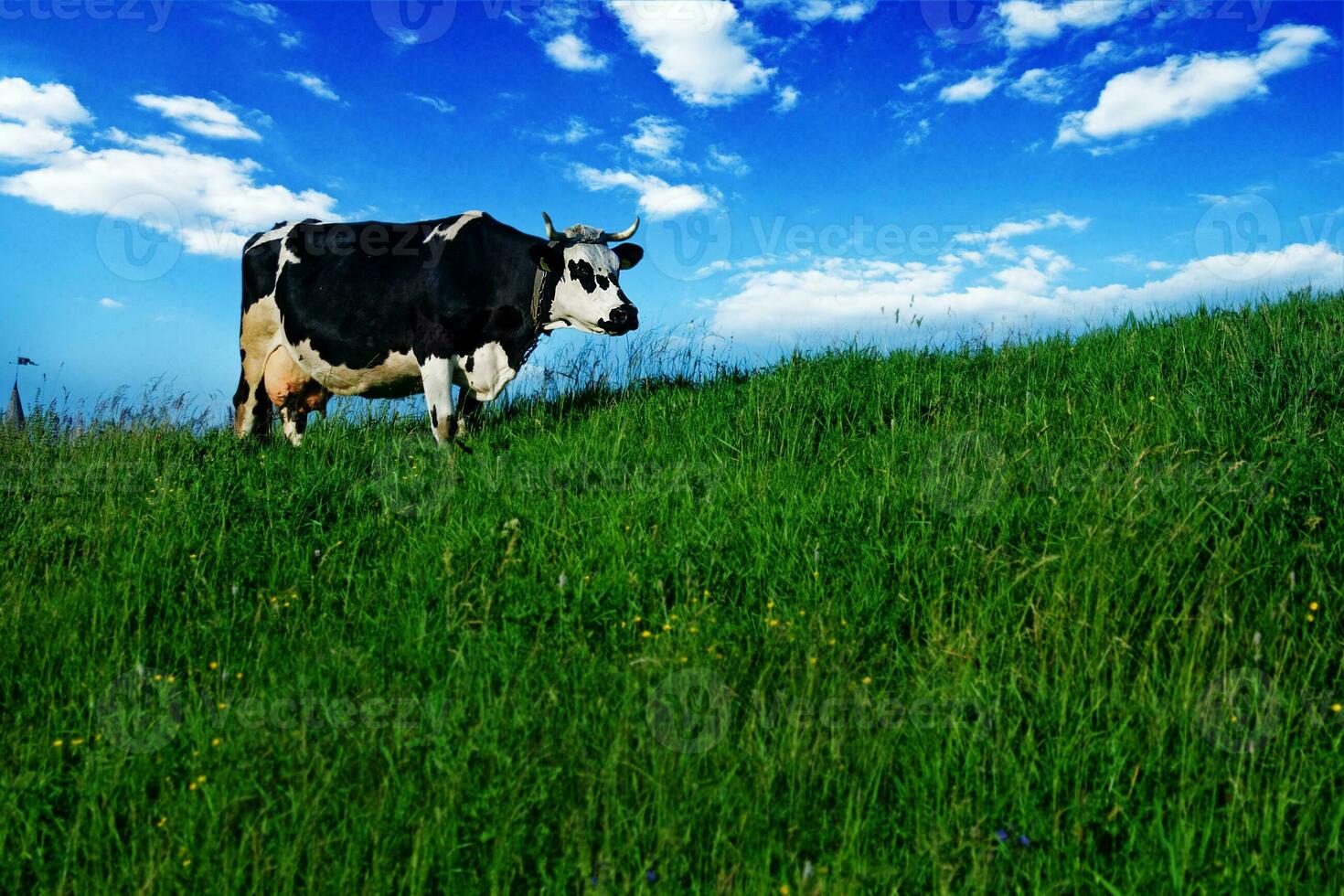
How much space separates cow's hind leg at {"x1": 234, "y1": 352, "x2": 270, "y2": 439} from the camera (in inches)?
384

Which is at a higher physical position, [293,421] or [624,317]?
[624,317]

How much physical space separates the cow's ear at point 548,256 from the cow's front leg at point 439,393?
1.27m

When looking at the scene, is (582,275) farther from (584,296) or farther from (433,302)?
(433,302)

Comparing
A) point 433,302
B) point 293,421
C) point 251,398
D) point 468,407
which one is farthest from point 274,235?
point 468,407

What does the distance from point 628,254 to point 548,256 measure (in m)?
1.41

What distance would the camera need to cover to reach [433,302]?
27.8ft

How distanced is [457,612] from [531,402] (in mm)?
5185

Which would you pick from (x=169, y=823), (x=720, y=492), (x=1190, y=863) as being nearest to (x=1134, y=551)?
(x=1190, y=863)

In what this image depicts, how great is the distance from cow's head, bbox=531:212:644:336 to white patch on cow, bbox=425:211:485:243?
777mm

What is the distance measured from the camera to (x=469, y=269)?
8.59 meters

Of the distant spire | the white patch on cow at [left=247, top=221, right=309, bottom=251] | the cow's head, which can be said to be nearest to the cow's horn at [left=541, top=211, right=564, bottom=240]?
the cow's head

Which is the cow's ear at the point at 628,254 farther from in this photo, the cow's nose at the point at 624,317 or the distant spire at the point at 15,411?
the distant spire at the point at 15,411

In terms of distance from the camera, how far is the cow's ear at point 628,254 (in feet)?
31.4

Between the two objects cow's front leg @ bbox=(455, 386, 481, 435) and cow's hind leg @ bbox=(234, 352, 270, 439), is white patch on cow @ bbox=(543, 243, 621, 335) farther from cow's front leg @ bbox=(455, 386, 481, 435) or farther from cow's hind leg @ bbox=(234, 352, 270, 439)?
cow's hind leg @ bbox=(234, 352, 270, 439)
